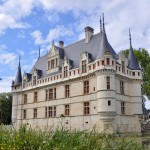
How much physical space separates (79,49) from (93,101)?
8.20m

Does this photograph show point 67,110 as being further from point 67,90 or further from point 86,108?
point 86,108

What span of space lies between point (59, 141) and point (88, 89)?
21180 mm

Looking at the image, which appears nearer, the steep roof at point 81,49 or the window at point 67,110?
the steep roof at point 81,49

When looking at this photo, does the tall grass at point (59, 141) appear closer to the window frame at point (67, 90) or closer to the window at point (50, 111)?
the window frame at point (67, 90)

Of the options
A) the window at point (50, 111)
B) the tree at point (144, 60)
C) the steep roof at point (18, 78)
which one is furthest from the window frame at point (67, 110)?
the tree at point (144, 60)

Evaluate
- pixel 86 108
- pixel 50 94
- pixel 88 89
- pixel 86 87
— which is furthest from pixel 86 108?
pixel 50 94

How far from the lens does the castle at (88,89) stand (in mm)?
25344

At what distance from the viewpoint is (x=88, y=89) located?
1067 inches

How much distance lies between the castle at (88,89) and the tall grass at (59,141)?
15.9 metres

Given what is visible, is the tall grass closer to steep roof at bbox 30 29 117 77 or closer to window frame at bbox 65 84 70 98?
steep roof at bbox 30 29 117 77

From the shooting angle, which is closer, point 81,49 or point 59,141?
point 59,141

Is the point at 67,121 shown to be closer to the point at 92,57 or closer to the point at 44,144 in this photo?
the point at 92,57

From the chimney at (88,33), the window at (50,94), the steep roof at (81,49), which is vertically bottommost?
the window at (50,94)

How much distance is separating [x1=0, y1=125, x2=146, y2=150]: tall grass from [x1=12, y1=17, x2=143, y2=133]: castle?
15943 millimetres
